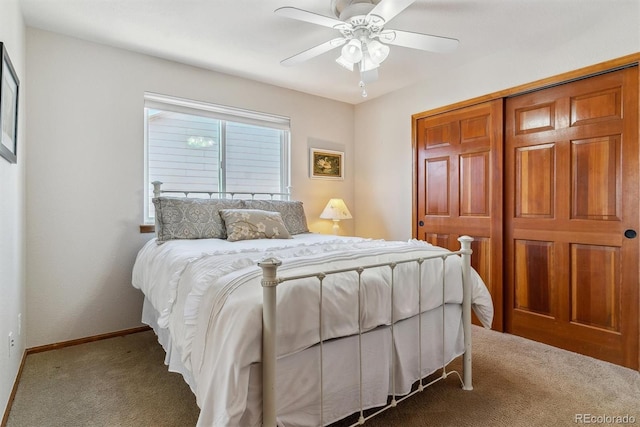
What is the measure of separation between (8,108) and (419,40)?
7.60 feet

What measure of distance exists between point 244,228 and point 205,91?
1.48m

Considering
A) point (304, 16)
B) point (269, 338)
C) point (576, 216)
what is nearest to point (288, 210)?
point (304, 16)

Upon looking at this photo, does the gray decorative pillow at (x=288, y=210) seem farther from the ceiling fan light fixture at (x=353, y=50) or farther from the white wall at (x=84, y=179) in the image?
the ceiling fan light fixture at (x=353, y=50)

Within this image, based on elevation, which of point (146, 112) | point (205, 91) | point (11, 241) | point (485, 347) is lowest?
point (485, 347)

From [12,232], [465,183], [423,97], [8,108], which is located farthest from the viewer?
[423,97]

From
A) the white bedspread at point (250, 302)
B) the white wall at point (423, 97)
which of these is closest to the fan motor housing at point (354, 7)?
the white bedspread at point (250, 302)

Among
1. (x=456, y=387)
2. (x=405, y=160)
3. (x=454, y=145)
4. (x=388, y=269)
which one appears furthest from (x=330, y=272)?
(x=405, y=160)

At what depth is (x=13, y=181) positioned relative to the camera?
1958 mm

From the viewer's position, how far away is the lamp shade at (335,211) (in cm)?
377

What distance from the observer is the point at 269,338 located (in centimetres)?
115

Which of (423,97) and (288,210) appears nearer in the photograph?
(288,210)

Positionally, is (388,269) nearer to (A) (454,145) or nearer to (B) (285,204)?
(B) (285,204)

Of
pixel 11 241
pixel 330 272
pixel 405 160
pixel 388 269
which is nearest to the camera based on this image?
pixel 330 272
